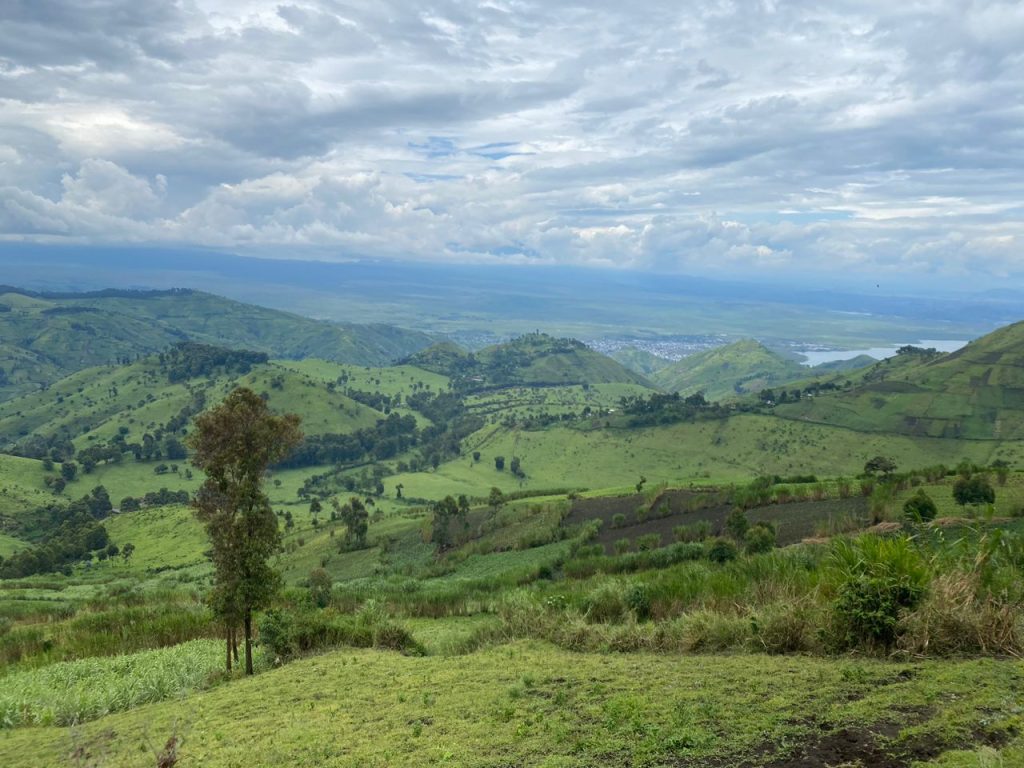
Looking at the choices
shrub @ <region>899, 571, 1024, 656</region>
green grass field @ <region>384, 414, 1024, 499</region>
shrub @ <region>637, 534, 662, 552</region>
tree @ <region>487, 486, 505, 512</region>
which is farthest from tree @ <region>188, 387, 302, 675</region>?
green grass field @ <region>384, 414, 1024, 499</region>

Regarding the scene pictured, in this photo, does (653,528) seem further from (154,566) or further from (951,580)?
(154,566)

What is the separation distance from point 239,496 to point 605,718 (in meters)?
11.9

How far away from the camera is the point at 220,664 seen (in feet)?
62.1

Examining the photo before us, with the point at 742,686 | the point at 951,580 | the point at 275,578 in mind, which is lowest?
the point at 275,578

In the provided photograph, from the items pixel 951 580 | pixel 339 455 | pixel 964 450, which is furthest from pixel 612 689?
pixel 339 455

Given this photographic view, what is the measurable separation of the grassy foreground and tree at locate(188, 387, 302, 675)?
3803mm

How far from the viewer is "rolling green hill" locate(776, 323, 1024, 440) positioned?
13275cm

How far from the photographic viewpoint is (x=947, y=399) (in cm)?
14500

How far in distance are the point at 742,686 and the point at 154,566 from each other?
102191 millimetres

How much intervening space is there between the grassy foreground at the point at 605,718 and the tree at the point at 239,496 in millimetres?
3803

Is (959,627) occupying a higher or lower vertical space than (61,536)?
higher

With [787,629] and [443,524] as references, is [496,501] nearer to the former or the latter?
[443,524]

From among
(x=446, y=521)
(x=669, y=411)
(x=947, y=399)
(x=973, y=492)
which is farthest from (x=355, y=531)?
(x=947, y=399)

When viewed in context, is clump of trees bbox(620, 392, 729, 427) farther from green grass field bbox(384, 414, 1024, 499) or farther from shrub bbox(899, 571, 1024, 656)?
shrub bbox(899, 571, 1024, 656)
